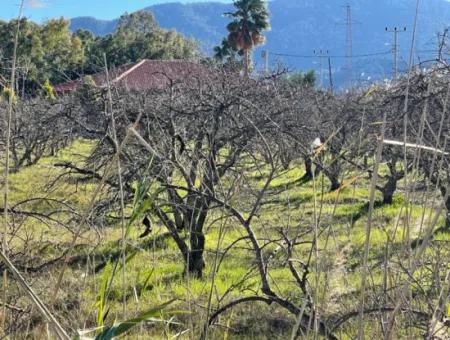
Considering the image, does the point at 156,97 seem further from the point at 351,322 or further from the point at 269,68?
the point at 351,322

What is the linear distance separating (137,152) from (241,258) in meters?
1.81

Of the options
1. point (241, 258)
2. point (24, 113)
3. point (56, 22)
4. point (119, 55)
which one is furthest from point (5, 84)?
point (119, 55)

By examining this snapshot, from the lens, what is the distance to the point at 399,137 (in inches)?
291

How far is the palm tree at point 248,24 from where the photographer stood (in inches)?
1309

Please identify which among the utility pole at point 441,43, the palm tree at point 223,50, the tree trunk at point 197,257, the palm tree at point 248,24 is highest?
the palm tree at point 248,24

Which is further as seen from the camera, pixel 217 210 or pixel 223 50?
pixel 223 50

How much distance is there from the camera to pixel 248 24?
33.9m

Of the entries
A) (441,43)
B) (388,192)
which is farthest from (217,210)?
(388,192)

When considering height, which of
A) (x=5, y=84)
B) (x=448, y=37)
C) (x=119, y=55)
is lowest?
(x=5, y=84)

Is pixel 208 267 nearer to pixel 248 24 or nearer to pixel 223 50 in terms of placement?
pixel 248 24

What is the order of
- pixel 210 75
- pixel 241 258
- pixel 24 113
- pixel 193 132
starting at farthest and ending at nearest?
pixel 24 113 < pixel 210 75 < pixel 193 132 < pixel 241 258

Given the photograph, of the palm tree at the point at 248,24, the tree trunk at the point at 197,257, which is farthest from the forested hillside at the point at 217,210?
the palm tree at the point at 248,24

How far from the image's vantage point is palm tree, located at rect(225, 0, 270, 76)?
33.2m

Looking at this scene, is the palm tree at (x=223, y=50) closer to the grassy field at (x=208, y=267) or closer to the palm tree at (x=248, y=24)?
the palm tree at (x=248, y=24)
